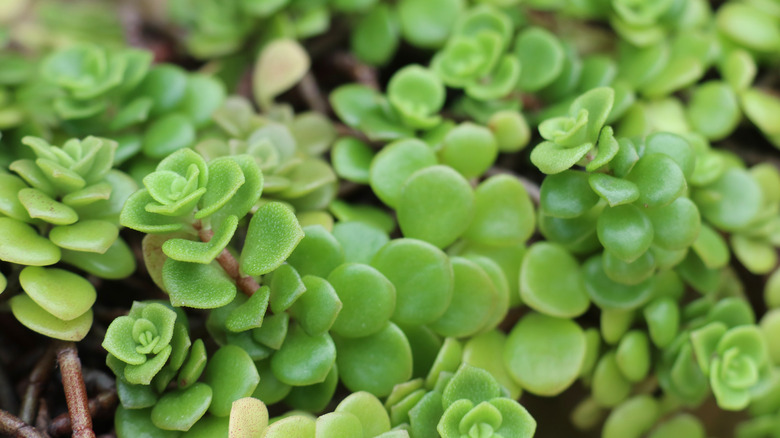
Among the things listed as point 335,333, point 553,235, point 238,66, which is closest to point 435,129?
point 553,235

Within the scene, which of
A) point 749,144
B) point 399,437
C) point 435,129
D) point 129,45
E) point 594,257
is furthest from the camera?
point 129,45

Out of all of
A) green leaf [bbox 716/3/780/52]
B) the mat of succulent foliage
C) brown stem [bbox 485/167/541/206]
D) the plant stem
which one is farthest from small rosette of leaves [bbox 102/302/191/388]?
green leaf [bbox 716/3/780/52]

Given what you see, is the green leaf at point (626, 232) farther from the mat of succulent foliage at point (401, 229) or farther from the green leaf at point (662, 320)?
the green leaf at point (662, 320)

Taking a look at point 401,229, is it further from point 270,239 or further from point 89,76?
point 89,76

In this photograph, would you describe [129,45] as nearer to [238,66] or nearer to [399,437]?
[238,66]

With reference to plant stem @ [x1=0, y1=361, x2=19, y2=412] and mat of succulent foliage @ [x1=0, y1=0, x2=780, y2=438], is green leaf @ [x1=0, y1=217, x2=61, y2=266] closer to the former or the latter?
mat of succulent foliage @ [x1=0, y1=0, x2=780, y2=438]

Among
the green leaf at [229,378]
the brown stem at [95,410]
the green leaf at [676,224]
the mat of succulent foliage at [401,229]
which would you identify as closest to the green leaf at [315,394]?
the mat of succulent foliage at [401,229]

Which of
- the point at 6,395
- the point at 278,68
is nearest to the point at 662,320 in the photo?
the point at 278,68
